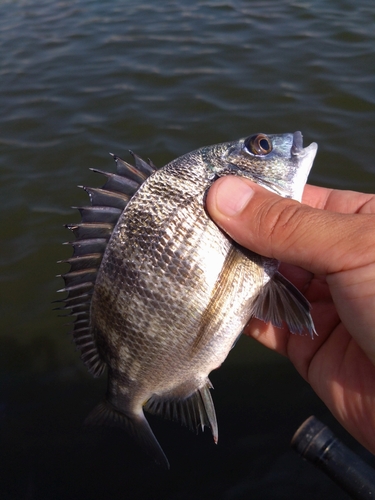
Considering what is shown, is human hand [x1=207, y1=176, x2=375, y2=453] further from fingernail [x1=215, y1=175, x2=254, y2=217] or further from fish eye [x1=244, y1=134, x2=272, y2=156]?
fish eye [x1=244, y1=134, x2=272, y2=156]

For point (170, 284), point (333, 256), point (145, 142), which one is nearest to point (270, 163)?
point (333, 256)

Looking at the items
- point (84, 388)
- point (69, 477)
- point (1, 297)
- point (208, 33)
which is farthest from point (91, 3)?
point (69, 477)

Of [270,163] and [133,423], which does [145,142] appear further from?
[133,423]

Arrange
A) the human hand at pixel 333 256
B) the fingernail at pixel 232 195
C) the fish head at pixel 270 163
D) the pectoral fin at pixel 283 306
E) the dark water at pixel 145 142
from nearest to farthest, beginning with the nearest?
1. the human hand at pixel 333 256
2. the fingernail at pixel 232 195
3. the pectoral fin at pixel 283 306
4. the fish head at pixel 270 163
5. the dark water at pixel 145 142

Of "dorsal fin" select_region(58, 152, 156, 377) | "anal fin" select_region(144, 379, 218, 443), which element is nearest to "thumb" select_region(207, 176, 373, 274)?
"dorsal fin" select_region(58, 152, 156, 377)

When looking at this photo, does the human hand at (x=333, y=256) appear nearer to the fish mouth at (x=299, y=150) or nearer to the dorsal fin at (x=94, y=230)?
the fish mouth at (x=299, y=150)

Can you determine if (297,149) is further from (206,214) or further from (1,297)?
(1,297)

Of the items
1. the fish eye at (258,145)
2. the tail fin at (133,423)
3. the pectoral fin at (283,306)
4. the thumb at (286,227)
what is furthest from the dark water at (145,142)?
the fish eye at (258,145)
